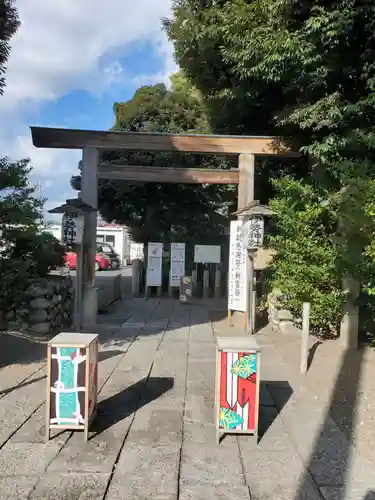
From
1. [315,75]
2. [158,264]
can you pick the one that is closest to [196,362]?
[315,75]

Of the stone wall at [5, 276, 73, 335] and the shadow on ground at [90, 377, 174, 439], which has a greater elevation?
the stone wall at [5, 276, 73, 335]

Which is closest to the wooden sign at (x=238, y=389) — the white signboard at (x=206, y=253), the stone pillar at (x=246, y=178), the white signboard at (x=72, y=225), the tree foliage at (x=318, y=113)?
the tree foliage at (x=318, y=113)

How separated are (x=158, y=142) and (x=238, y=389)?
6.73m

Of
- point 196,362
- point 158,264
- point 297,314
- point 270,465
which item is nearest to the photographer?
point 270,465

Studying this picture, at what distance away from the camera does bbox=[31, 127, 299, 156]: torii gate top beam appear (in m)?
9.57

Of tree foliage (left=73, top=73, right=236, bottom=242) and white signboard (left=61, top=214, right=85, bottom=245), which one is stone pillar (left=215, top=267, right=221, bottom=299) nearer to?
tree foliage (left=73, top=73, right=236, bottom=242)

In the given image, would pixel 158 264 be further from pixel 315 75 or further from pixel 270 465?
pixel 270 465

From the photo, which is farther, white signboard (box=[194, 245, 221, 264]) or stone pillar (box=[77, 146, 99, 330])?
white signboard (box=[194, 245, 221, 264])

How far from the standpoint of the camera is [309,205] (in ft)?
26.1

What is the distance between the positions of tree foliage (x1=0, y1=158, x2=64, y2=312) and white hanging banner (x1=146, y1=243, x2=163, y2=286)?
22.8ft

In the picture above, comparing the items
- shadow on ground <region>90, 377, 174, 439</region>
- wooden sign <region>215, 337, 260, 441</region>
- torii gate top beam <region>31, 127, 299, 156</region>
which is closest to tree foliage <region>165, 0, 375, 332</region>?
torii gate top beam <region>31, 127, 299, 156</region>

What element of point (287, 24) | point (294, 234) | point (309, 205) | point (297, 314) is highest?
point (287, 24)

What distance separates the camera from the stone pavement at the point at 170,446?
10.4 feet

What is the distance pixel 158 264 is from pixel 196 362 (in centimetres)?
913
